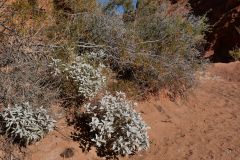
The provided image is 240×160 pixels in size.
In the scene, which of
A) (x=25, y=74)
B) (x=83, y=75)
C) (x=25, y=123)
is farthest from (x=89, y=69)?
(x=25, y=123)

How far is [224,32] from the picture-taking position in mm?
16906

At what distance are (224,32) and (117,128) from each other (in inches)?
469

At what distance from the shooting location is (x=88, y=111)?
626 centimetres

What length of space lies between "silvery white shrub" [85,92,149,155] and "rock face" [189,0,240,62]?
10146 millimetres

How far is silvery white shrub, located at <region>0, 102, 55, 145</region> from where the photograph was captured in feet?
17.9

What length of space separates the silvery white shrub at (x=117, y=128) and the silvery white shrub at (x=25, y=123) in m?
0.66

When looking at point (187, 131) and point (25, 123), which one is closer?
point (25, 123)

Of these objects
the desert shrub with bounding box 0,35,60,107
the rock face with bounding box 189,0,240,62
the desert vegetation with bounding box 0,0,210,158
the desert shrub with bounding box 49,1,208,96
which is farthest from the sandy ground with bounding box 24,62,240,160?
the rock face with bounding box 189,0,240,62

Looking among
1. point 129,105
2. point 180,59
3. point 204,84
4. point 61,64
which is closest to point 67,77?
point 61,64

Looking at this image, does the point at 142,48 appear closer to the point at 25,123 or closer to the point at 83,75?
the point at 83,75

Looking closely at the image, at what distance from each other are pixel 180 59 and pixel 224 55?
871cm

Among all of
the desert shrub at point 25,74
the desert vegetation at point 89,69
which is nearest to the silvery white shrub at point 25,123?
the desert vegetation at point 89,69

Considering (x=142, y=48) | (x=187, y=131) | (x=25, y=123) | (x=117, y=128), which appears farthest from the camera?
(x=142, y=48)

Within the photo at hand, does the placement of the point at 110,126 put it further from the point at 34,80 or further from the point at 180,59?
the point at 180,59
